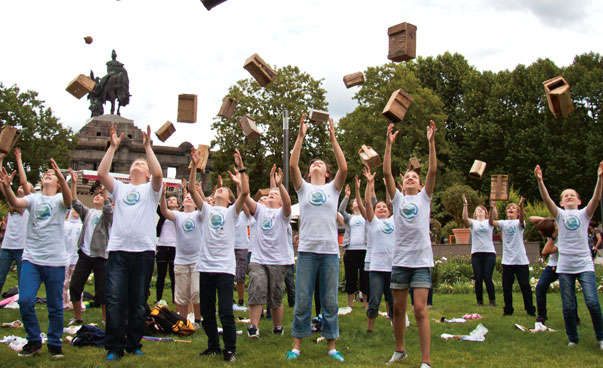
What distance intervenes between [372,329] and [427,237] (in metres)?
2.61

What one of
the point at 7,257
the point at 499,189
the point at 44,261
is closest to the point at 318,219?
the point at 44,261

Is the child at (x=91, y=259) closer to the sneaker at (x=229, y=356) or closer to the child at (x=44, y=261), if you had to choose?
the child at (x=44, y=261)

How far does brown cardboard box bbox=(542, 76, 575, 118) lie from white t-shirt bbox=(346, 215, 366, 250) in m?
3.90

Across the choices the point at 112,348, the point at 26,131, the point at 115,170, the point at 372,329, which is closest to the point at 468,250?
the point at 372,329

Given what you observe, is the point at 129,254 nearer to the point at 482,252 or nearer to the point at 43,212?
the point at 43,212

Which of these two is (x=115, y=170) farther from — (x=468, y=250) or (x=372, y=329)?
(x=372, y=329)

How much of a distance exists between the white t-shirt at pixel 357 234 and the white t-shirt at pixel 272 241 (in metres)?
2.46

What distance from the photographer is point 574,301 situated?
739 cm

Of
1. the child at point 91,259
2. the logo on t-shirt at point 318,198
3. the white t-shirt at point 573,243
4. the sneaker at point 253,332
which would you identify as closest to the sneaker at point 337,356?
the sneaker at point 253,332

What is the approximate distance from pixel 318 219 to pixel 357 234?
3765 millimetres

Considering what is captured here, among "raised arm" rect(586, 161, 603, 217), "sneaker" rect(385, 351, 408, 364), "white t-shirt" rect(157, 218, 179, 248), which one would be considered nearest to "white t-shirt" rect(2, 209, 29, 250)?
"white t-shirt" rect(157, 218, 179, 248)

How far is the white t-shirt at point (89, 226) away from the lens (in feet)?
27.3

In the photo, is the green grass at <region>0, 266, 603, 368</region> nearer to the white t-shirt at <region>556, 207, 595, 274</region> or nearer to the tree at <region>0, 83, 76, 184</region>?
the white t-shirt at <region>556, 207, 595, 274</region>

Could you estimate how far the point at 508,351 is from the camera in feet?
22.8
